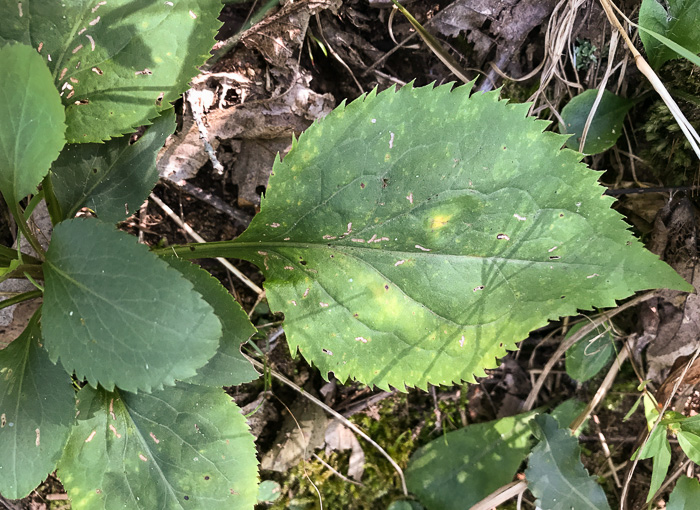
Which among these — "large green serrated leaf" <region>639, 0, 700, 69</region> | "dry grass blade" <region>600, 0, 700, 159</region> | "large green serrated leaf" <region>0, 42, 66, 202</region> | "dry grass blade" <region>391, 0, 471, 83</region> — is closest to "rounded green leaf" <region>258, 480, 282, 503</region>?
"large green serrated leaf" <region>0, 42, 66, 202</region>

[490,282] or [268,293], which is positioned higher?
[490,282]

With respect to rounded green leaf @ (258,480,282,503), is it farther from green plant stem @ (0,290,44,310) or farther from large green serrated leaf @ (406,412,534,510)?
green plant stem @ (0,290,44,310)

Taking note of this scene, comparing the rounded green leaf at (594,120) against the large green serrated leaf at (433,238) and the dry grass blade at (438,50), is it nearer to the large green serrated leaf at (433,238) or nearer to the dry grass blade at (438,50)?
the dry grass blade at (438,50)

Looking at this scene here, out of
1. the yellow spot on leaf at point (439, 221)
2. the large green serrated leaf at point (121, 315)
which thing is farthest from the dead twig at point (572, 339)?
the large green serrated leaf at point (121, 315)

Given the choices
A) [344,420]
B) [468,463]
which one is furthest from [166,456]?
[468,463]

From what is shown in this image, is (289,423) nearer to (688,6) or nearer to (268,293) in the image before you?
(268,293)

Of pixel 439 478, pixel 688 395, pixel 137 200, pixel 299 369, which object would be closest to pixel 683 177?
pixel 688 395
